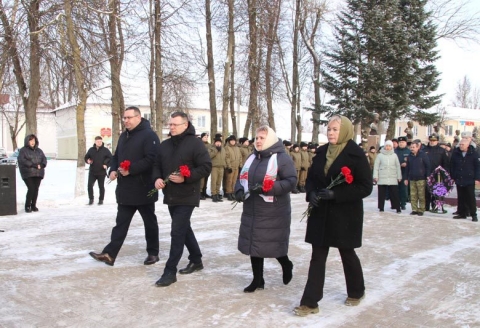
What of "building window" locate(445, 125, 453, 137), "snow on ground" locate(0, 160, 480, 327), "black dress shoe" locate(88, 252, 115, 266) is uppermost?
"building window" locate(445, 125, 453, 137)

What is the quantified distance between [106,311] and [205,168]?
1885 mm

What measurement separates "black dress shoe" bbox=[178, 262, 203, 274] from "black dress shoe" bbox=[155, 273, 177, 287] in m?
0.40

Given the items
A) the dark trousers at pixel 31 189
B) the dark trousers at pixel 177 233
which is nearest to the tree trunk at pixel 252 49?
the dark trousers at pixel 31 189

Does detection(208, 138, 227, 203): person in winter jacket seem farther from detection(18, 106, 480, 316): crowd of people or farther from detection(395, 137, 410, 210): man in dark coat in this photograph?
detection(18, 106, 480, 316): crowd of people

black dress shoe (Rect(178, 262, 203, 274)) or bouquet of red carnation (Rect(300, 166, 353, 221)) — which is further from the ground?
bouquet of red carnation (Rect(300, 166, 353, 221))

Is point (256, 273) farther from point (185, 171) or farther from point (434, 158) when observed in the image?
point (434, 158)

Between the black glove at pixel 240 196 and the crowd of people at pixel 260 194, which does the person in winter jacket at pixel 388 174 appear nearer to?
the crowd of people at pixel 260 194

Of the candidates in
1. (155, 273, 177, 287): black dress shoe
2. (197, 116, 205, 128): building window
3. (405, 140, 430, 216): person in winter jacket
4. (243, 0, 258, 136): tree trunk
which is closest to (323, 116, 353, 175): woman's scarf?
(155, 273, 177, 287): black dress shoe

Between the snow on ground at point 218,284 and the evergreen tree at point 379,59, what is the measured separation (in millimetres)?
16555

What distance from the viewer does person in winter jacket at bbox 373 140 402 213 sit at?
1193cm

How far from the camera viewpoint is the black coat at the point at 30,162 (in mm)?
10828

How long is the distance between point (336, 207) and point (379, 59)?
22464 millimetres

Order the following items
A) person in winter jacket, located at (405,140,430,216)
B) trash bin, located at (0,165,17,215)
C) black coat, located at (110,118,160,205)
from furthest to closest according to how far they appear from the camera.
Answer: person in winter jacket, located at (405,140,430,216) < trash bin, located at (0,165,17,215) < black coat, located at (110,118,160,205)

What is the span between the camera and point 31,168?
10.9 meters
